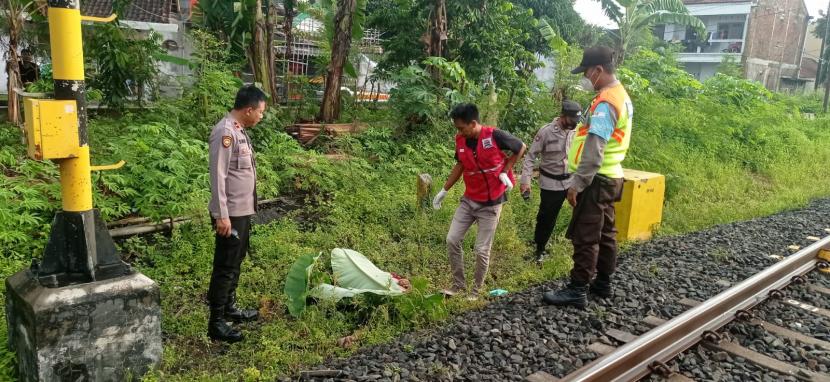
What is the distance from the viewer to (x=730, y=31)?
36656mm

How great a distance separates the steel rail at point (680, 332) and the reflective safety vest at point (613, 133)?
1275mm

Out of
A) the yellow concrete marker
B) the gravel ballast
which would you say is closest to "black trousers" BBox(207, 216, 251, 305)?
the gravel ballast

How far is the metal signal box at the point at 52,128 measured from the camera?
3.12 m

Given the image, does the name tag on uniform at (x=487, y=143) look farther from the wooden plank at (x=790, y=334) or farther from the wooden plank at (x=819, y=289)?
the wooden plank at (x=819, y=289)

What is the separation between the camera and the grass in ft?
14.1

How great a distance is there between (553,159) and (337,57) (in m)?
5.95

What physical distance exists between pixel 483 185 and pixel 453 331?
1257 mm

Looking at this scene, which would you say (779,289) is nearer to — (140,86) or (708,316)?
(708,316)

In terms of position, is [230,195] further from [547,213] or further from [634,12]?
[634,12]

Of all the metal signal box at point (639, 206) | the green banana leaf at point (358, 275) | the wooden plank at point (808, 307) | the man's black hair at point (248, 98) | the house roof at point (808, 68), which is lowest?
the wooden plank at point (808, 307)

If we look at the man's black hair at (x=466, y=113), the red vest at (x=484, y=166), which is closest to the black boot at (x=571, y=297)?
the red vest at (x=484, y=166)

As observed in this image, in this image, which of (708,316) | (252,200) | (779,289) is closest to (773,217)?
(779,289)

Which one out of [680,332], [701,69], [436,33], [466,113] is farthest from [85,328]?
[701,69]

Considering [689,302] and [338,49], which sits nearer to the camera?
[689,302]
